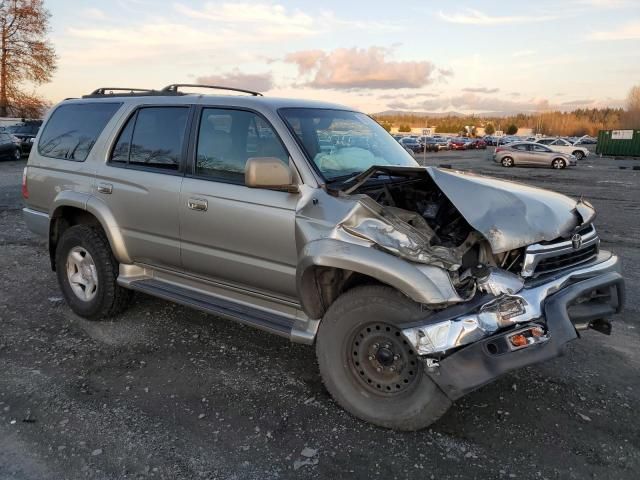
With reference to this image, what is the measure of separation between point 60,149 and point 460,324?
13.6ft

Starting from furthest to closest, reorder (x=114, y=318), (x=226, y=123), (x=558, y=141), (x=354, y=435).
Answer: (x=558, y=141) < (x=114, y=318) < (x=226, y=123) < (x=354, y=435)

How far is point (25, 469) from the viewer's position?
9.43 feet

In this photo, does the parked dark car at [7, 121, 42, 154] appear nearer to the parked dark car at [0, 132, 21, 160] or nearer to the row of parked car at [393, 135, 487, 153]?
the parked dark car at [0, 132, 21, 160]

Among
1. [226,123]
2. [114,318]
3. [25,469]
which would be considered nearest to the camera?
[25,469]

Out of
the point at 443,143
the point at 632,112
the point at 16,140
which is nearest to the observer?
the point at 16,140

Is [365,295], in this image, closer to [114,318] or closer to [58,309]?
[114,318]

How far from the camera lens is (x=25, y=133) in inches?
1019

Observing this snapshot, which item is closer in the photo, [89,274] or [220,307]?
[220,307]

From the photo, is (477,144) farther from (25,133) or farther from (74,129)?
(74,129)

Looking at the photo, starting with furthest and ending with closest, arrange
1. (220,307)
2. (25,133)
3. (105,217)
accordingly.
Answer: (25,133), (105,217), (220,307)

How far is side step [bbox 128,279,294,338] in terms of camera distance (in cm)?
364

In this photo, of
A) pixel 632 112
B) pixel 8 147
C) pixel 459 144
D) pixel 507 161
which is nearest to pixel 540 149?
pixel 507 161

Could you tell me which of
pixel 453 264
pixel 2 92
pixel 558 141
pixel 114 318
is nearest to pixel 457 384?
pixel 453 264

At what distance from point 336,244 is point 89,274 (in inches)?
110
